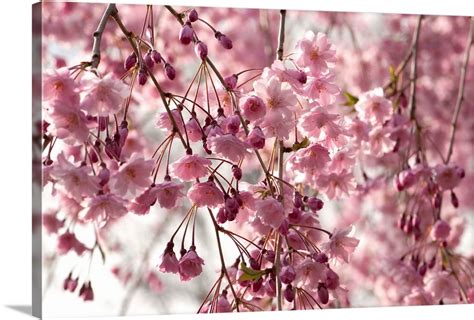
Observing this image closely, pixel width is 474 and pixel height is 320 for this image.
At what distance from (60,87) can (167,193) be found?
361 millimetres

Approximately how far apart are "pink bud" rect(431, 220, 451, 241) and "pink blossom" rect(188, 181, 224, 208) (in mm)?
1316

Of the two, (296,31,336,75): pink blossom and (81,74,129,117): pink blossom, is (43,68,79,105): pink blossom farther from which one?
(296,31,336,75): pink blossom

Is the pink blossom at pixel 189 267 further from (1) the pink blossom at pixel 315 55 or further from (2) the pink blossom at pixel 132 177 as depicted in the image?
(1) the pink blossom at pixel 315 55

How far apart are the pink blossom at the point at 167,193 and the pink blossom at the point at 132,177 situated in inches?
1.3

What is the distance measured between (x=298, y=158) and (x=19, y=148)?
87 centimetres

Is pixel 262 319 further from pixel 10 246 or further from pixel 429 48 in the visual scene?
pixel 429 48

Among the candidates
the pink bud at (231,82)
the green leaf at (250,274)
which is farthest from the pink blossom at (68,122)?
the green leaf at (250,274)

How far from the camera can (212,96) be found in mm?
2561

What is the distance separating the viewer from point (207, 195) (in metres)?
2.32

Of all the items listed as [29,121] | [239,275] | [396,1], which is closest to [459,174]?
[396,1]

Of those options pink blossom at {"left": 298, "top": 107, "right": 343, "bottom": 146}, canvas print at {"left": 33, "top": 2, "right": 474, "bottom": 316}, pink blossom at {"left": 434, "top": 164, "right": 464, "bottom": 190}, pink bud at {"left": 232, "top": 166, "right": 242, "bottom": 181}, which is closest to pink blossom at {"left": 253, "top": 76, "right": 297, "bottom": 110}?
canvas print at {"left": 33, "top": 2, "right": 474, "bottom": 316}

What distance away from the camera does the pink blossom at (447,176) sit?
10.8 feet

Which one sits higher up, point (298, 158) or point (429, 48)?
point (429, 48)

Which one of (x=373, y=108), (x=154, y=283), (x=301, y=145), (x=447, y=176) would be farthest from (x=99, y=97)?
(x=154, y=283)
